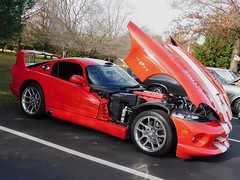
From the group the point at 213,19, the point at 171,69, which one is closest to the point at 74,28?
the point at 213,19

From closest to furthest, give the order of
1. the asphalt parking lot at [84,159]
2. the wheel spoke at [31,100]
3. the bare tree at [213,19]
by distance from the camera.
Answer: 1. the asphalt parking lot at [84,159]
2. the wheel spoke at [31,100]
3. the bare tree at [213,19]

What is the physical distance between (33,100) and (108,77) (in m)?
1.70

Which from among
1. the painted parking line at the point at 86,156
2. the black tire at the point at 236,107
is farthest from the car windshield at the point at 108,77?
the black tire at the point at 236,107

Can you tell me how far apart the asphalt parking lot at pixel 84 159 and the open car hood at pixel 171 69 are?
2.78 ft

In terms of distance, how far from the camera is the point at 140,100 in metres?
4.83

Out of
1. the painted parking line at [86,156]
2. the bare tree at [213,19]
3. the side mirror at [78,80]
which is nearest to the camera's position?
the painted parking line at [86,156]

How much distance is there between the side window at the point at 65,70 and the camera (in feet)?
18.6

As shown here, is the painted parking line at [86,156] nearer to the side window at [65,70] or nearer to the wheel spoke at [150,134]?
the wheel spoke at [150,134]

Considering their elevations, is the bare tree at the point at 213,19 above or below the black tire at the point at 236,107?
above

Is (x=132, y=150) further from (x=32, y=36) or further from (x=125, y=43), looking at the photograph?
(x=32, y=36)

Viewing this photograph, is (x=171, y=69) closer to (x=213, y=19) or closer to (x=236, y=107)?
(x=236, y=107)

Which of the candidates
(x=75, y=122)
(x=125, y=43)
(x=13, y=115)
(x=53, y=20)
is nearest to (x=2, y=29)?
(x=13, y=115)

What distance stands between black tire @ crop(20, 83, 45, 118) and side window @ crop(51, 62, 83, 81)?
495 mm

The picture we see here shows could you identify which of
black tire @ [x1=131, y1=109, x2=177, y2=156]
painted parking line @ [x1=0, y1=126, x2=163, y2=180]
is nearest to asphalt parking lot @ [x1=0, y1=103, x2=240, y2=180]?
painted parking line @ [x1=0, y1=126, x2=163, y2=180]
